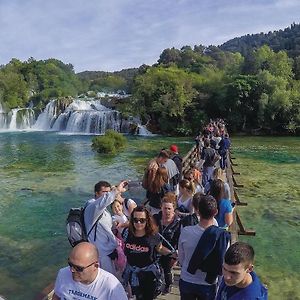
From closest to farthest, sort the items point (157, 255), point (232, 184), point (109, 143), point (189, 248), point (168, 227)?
point (189, 248)
point (157, 255)
point (168, 227)
point (232, 184)
point (109, 143)

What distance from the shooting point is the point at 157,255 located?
434cm

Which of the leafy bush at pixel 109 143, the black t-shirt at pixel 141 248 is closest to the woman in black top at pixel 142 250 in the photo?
the black t-shirt at pixel 141 248

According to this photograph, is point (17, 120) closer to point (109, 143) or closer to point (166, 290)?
point (109, 143)

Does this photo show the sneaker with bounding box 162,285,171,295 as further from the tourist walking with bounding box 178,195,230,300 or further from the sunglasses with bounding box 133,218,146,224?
the sunglasses with bounding box 133,218,146,224

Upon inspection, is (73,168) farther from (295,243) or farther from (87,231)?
(87,231)

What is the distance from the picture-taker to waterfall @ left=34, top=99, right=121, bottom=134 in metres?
44.0

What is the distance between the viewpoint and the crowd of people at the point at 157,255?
9.63ft

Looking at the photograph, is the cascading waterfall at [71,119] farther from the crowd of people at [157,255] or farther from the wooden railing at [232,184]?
the crowd of people at [157,255]

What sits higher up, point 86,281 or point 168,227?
point 86,281

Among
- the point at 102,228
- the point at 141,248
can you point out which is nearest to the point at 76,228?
the point at 102,228

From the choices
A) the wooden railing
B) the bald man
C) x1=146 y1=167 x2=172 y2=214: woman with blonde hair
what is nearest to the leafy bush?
the wooden railing

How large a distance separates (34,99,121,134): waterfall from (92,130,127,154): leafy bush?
1418 centimetres

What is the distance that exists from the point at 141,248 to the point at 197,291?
0.74m

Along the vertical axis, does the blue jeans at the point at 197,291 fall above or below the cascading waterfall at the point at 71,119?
below
